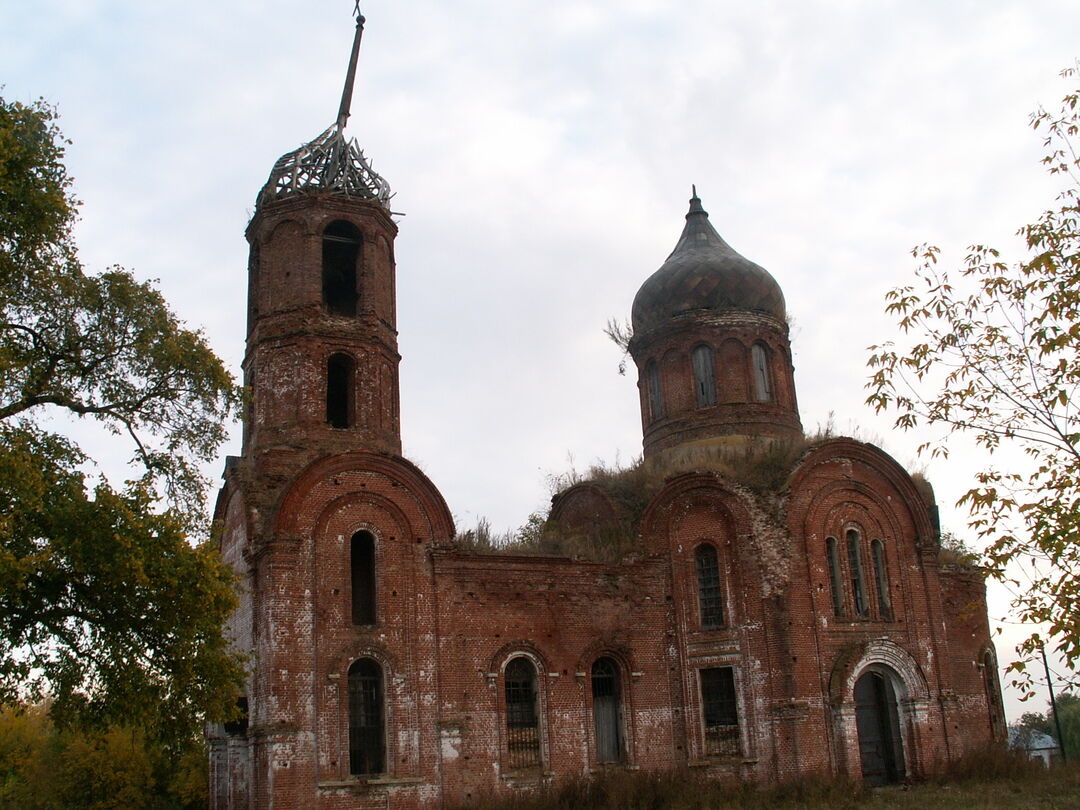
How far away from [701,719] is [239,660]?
908 centimetres

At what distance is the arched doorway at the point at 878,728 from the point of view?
1906cm

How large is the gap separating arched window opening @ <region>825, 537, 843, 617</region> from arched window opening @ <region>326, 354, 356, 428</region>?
9284 mm

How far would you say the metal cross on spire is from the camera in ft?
71.5

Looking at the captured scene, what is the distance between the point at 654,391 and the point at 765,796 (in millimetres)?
10579

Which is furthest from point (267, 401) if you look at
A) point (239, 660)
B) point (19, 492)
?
point (19, 492)

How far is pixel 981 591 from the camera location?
73.3ft

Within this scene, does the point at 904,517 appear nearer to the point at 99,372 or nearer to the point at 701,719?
the point at 701,719

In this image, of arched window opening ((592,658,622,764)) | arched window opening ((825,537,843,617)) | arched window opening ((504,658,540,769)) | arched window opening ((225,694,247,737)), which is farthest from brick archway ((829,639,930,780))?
arched window opening ((225,694,247,737))

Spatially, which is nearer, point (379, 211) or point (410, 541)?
point (410, 541)

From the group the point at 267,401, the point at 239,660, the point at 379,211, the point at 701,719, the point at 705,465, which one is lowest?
the point at 701,719

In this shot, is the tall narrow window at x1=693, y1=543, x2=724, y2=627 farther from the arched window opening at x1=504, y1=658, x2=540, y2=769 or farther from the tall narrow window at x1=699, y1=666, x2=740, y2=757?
the arched window opening at x1=504, y1=658, x2=540, y2=769

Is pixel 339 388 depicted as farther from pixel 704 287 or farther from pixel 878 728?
pixel 878 728

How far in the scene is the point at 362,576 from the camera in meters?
18.2

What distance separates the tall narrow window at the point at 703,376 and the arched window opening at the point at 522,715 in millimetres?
8509
